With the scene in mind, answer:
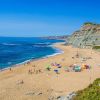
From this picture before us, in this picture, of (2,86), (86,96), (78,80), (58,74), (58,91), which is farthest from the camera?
(58,74)

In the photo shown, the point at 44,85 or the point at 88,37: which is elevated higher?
the point at 88,37

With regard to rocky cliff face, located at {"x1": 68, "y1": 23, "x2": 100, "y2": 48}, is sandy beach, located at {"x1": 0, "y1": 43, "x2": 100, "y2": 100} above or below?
below

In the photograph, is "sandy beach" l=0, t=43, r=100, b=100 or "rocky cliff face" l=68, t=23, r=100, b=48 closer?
"sandy beach" l=0, t=43, r=100, b=100

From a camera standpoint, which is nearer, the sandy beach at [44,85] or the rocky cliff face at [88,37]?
the sandy beach at [44,85]

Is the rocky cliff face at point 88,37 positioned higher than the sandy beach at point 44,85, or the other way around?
the rocky cliff face at point 88,37

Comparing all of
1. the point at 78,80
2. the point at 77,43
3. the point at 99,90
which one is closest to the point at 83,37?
the point at 77,43

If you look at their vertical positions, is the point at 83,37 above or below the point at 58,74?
above

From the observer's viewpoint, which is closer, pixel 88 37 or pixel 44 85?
pixel 44 85

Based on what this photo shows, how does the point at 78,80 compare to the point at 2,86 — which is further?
the point at 78,80

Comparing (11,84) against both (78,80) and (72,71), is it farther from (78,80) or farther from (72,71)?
(72,71)

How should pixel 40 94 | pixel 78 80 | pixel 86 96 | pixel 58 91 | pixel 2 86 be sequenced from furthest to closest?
pixel 78 80 → pixel 2 86 → pixel 58 91 → pixel 40 94 → pixel 86 96
